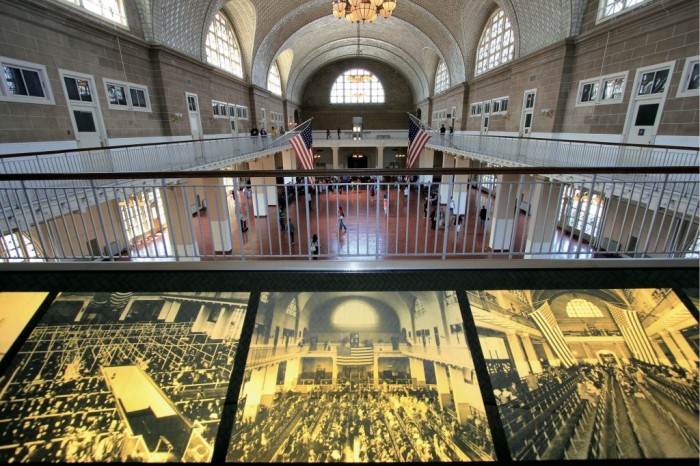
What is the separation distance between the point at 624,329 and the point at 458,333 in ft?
3.45

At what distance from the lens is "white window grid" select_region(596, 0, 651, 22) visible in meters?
9.38

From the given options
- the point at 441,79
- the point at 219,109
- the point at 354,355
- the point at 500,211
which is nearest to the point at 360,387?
the point at 354,355

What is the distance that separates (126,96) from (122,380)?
13.2m

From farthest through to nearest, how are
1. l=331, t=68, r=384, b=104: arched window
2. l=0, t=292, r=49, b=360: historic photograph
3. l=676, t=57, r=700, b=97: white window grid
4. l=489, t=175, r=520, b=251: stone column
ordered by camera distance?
l=331, t=68, r=384, b=104: arched window → l=676, t=57, r=700, b=97: white window grid → l=489, t=175, r=520, b=251: stone column → l=0, t=292, r=49, b=360: historic photograph

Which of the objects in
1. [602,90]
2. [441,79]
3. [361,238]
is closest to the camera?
[602,90]

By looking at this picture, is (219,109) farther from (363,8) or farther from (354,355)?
(354,355)

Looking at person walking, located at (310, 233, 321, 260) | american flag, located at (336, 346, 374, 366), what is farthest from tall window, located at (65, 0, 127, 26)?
american flag, located at (336, 346, 374, 366)

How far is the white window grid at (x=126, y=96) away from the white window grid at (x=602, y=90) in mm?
16687

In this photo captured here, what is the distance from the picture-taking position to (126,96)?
37.6ft

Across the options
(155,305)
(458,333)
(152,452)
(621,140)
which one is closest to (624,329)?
(458,333)

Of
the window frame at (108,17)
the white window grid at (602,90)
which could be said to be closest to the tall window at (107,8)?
the window frame at (108,17)

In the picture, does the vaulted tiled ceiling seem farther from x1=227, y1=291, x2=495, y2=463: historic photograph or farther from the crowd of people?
the crowd of people

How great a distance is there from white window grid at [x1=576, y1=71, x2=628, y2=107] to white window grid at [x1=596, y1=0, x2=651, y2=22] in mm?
1787

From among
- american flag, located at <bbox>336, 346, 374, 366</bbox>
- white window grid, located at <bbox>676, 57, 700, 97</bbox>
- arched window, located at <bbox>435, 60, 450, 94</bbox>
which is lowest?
american flag, located at <bbox>336, 346, 374, 366</bbox>
